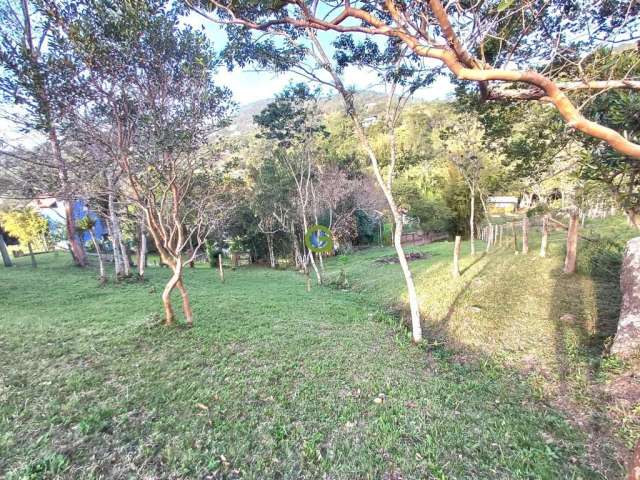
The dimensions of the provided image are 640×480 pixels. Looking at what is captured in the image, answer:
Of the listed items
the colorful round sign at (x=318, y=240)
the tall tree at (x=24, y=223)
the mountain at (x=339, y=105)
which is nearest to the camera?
the mountain at (x=339, y=105)

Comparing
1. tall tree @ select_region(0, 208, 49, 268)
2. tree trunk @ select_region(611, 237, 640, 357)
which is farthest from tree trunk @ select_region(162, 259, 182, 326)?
tall tree @ select_region(0, 208, 49, 268)

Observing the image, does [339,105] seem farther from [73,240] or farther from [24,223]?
[24,223]

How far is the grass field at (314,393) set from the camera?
85.7 inches

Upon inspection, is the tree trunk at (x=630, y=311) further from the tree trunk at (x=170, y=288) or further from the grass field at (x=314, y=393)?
the tree trunk at (x=170, y=288)

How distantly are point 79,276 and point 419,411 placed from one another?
10749 mm

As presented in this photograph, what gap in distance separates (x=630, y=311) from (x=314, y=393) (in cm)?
386

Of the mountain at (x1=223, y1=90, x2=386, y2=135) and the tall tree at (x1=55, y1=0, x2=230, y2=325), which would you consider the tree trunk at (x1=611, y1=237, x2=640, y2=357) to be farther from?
the tall tree at (x1=55, y1=0, x2=230, y2=325)

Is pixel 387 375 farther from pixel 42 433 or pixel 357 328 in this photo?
pixel 42 433

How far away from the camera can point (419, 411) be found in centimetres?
287

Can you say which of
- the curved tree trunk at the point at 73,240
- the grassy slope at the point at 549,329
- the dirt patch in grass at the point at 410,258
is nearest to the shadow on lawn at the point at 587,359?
the grassy slope at the point at 549,329

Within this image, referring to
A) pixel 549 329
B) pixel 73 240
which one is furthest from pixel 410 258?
pixel 73 240

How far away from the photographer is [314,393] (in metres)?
3.07

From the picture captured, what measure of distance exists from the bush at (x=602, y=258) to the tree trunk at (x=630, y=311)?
242 centimetres

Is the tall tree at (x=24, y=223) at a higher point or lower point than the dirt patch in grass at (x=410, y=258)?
higher
